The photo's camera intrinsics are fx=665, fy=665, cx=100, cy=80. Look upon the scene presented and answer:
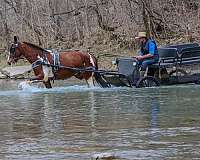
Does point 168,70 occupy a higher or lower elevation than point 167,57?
lower

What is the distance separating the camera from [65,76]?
2084cm

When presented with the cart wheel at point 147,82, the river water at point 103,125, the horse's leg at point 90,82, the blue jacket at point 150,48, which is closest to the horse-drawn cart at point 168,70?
the cart wheel at point 147,82

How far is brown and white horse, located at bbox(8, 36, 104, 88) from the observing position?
67.1 ft

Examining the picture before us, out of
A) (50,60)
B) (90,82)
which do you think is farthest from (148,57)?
(50,60)

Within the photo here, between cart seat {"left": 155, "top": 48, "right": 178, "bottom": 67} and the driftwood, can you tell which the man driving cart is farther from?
the driftwood

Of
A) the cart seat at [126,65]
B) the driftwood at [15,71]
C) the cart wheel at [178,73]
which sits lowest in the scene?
the driftwood at [15,71]

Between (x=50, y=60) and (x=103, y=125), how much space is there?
9.42 meters

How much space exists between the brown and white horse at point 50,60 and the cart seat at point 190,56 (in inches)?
114

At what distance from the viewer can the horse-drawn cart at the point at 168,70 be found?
63.5 ft

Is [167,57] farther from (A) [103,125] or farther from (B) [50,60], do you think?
(A) [103,125]

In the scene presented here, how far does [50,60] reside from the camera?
810 inches

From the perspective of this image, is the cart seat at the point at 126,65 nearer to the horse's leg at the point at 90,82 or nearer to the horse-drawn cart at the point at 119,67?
the horse-drawn cart at the point at 119,67

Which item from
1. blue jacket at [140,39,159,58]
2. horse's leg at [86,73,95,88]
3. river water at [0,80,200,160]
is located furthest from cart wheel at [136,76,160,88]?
horse's leg at [86,73,95,88]

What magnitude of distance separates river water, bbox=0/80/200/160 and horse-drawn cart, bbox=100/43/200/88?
35.1 inches
